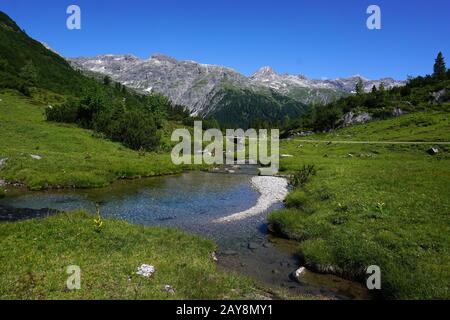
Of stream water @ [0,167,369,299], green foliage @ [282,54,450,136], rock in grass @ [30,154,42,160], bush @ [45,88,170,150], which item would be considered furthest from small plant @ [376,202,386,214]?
green foliage @ [282,54,450,136]

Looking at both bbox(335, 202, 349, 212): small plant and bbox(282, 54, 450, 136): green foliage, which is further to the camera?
bbox(282, 54, 450, 136): green foliage

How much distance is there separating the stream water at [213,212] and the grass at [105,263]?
2.88 m

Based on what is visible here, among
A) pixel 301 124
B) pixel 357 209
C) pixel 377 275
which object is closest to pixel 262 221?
pixel 357 209

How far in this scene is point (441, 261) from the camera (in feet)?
60.7

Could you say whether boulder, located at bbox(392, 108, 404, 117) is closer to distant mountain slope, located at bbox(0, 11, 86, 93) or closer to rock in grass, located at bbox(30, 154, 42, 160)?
rock in grass, located at bbox(30, 154, 42, 160)

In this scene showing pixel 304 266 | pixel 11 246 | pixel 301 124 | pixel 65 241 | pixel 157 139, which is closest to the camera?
pixel 11 246

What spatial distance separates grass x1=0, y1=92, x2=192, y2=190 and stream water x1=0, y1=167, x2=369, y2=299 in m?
3.22

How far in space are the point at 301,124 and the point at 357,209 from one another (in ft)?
497

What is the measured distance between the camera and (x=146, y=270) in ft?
59.9

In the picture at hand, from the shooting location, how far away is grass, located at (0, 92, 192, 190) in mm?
48469

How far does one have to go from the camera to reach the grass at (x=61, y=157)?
1908 inches

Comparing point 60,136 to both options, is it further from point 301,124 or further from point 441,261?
point 301,124

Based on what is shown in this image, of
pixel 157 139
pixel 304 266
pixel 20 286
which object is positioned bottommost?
pixel 304 266

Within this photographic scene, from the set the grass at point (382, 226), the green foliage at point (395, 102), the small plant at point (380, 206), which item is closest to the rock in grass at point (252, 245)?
the grass at point (382, 226)
